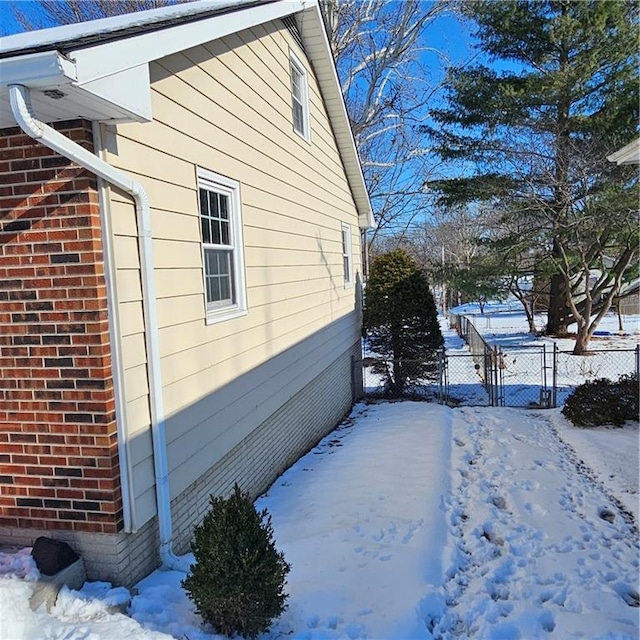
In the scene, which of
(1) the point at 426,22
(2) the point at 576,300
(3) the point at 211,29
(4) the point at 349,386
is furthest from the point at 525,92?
(3) the point at 211,29

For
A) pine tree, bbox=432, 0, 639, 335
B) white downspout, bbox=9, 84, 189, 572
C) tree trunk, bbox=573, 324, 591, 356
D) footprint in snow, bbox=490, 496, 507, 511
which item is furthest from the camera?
tree trunk, bbox=573, 324, 591, 356

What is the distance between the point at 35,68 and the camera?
93.7 inches

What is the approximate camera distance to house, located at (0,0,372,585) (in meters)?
3.04

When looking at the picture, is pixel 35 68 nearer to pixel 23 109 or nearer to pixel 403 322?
pixel 23 109

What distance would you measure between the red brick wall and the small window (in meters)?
5.14

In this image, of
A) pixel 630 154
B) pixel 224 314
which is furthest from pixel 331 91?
pixel 224 314

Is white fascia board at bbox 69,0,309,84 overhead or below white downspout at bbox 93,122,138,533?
overhead

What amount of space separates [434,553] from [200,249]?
3271mm

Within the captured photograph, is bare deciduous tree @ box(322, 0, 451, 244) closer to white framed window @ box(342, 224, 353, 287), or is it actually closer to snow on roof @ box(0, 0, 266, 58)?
white framed window @ box(342, 224, 353, 287)

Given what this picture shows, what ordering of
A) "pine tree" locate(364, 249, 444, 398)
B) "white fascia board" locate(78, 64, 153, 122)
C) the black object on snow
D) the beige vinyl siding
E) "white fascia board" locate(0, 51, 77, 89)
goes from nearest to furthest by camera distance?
"white fascia board" locate(0, 51, 77, 89) < "white fascia board" locate(78, 64, 153, 122) < the black object on snow < the beige vinyl siding < "pine tree" locate(364, 249, 444, 398)

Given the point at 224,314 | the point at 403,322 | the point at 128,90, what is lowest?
the point at 403,322

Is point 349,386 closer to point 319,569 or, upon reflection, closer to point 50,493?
point 319,569

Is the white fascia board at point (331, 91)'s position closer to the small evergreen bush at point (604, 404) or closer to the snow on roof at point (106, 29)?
the snow on roof at point (106, 29)

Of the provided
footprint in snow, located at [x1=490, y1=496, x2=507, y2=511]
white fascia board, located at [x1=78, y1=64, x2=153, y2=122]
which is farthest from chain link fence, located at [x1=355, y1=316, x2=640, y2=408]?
white fascia board, located at [x1=78, y1=64, x2=153, y2=122]
